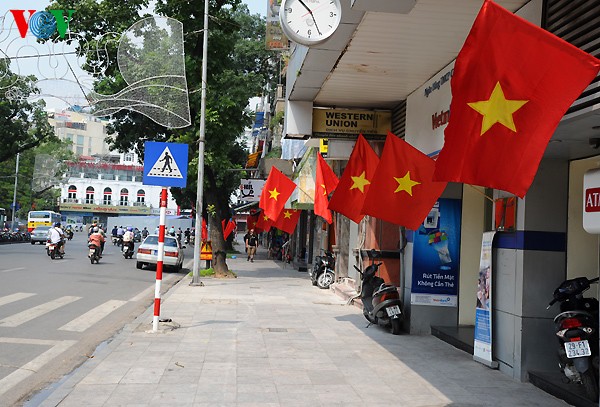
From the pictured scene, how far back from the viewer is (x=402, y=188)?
28.3ft

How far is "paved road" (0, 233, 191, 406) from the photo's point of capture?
7554mm

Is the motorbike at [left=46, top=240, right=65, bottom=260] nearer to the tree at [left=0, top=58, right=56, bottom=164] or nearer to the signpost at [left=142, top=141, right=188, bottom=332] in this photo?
the tree at [left=0, top=58, right=56, bottom=164]

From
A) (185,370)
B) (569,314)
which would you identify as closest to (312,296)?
(185,370)

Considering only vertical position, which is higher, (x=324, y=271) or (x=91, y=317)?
(x=324, y=271)

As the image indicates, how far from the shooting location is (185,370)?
7570 millimetres

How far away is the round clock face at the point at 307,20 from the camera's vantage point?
8094 mm

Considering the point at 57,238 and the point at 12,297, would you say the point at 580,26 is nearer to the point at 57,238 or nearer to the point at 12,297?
the point at 12,297

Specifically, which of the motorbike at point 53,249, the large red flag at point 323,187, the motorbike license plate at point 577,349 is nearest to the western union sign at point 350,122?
the large red flag at point 323,187

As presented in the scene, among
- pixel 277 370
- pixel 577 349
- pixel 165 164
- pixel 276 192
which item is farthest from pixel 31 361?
pixel 276 192

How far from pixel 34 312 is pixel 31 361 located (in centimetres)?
429

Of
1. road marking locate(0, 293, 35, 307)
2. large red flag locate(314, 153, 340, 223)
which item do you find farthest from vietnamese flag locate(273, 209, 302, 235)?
road marking locate(0, 293, 35, 307)

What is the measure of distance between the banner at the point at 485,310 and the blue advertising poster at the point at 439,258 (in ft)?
8.15

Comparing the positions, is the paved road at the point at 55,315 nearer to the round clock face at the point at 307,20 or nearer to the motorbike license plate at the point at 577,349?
the round clock face at the point at 307,20

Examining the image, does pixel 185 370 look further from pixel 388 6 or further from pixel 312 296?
pixel 312 296
